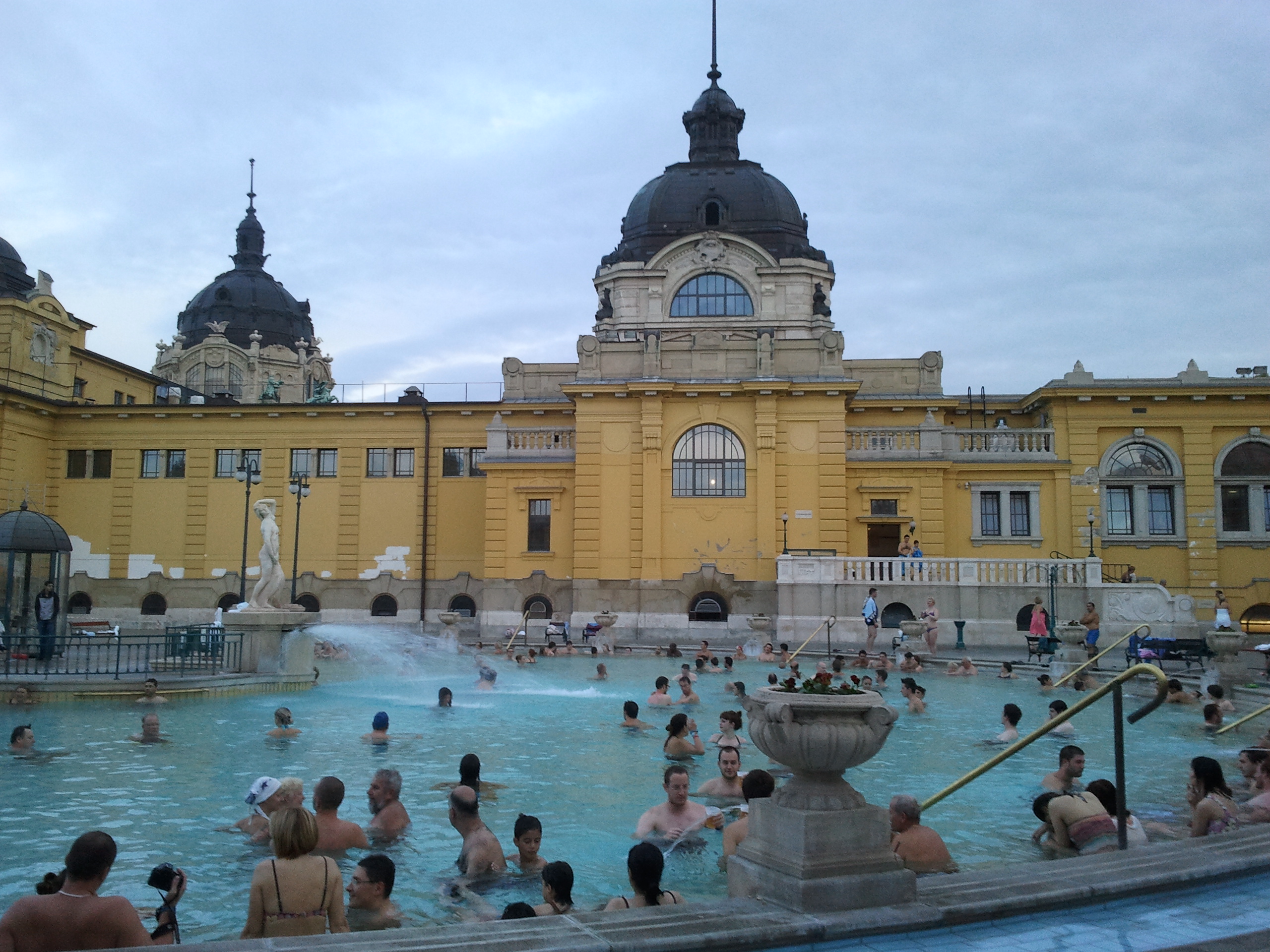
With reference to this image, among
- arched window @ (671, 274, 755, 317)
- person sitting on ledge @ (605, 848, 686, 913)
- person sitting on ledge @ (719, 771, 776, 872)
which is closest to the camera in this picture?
person sitting on ledge @ (605, 848, 686, 913)

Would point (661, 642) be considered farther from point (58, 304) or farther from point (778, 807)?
point (58, 304)

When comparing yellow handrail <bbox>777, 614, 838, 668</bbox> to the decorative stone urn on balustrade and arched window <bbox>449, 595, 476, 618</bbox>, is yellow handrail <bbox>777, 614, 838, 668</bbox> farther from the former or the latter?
the decorative stone urn on balustrade

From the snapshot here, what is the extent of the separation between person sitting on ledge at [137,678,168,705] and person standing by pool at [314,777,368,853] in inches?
355

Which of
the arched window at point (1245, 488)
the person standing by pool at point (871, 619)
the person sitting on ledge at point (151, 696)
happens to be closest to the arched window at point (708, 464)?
the person standing by pool at point (871, 619)

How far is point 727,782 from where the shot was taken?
10.6 meters

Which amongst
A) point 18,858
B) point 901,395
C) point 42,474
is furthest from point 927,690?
point 42,474

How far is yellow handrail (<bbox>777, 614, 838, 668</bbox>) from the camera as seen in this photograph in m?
24.1

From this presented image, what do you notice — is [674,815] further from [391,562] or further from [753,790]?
[391,562]

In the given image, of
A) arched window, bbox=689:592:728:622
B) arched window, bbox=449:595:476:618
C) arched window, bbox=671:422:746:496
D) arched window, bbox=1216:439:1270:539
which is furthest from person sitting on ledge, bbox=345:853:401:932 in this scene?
arched window, bbox=1216:439:1270:539

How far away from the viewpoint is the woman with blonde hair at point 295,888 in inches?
215

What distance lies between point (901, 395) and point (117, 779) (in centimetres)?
3194

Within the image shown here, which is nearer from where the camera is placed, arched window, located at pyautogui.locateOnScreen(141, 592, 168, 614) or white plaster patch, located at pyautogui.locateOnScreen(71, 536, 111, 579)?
arched window, located at pyautogui.locateOnScreen(141, 592, 168, 614)

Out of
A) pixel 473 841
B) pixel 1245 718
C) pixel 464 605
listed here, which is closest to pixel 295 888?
pixel 473 841

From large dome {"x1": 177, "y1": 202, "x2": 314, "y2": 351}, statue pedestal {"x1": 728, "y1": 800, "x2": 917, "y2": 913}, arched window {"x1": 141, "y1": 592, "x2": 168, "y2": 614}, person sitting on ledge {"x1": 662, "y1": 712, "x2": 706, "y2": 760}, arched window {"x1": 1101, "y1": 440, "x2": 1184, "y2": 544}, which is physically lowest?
person sitting on ledge {"x1": 662, "y1": 712, "x2": 706, "y2": 760}
